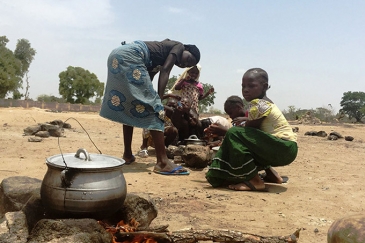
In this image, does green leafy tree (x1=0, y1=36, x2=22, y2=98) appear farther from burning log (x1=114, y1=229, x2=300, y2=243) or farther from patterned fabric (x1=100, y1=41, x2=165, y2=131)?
burning log (x1=114, y1=229, x2=300, y2=243)

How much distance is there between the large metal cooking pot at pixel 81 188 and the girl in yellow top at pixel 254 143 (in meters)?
2.23

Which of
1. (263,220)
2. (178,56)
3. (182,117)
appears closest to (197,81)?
(182,117)

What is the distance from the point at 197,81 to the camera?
297 inches

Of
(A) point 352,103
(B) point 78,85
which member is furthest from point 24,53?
(A) point 352,103

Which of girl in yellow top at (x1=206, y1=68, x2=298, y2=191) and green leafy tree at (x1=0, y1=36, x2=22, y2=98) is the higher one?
green leafy tree at (x1=0, y1=36, x2=22, y2=98)

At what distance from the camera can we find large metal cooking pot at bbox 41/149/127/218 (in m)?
2.33

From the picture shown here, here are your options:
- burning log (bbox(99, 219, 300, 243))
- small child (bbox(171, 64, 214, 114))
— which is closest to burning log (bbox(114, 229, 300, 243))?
burning log (bbox(99, 219, 300, 243))

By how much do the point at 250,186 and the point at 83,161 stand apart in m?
2.55

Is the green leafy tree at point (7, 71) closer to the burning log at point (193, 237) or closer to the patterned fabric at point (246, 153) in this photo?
the patterned fabric at point (246, 153)

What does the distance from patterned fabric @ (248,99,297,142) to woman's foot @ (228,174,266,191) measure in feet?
1.96

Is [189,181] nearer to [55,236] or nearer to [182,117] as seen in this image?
[182,117]

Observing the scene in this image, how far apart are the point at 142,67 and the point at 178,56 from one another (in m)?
0.57

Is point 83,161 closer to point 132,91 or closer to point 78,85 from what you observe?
point 132,91

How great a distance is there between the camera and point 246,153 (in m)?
4.43
